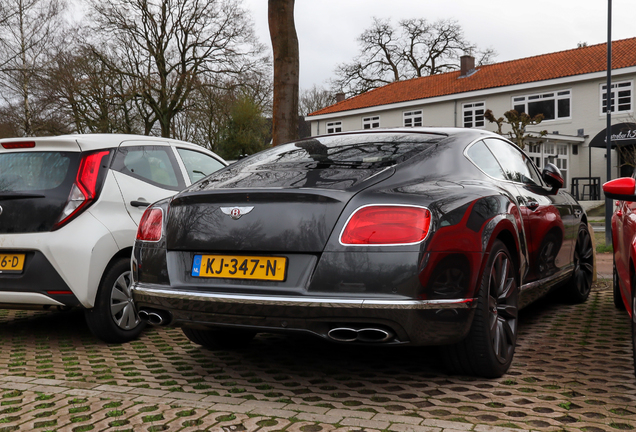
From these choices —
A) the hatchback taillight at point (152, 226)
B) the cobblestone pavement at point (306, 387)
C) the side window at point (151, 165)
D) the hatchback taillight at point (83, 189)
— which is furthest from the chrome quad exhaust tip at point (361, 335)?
the side window at point (151, 165)

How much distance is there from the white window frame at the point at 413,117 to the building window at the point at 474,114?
9.61ft

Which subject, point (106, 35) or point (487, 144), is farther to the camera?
point (106, 35)

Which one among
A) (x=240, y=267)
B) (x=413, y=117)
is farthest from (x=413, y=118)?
(x=240, y=267)

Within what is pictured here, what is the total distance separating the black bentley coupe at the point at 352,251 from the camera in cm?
304

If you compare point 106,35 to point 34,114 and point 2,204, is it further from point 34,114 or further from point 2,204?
point 2,204

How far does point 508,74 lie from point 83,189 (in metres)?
33.6

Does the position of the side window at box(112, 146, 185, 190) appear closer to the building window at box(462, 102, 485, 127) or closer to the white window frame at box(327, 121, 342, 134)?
the building window at box(462, 102, 485, 127)

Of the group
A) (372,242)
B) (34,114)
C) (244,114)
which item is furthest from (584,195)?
(372,242)

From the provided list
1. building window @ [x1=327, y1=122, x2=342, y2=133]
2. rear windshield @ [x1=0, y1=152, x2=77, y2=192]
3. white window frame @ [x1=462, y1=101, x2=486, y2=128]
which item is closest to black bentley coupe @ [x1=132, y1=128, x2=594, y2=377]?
rear windshield @ [x1=0, y1=152, x2=77, y2=192]

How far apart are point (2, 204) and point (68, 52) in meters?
→ 30.3

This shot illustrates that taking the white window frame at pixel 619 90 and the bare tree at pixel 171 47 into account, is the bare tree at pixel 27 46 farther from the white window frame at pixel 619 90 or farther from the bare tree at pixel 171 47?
the white window frame at pixel 619 90

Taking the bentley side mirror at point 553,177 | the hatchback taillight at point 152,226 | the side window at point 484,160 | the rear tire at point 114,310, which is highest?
the side window at point 484,160

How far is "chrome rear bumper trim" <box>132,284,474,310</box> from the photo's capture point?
2984 millimetres

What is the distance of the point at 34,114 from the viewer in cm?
3350
